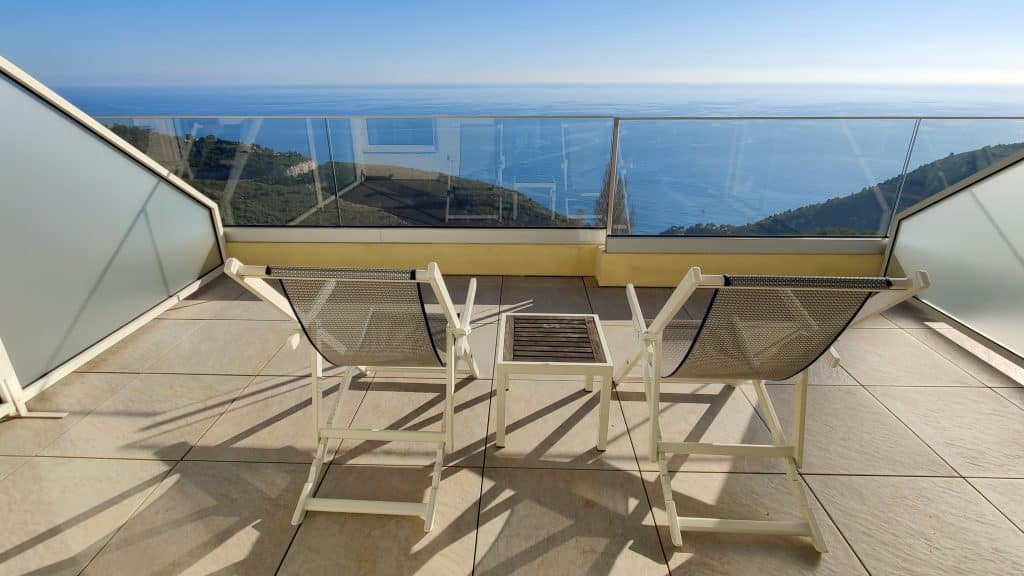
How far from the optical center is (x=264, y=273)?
1.41 meters

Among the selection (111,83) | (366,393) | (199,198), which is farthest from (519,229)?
(111,83)

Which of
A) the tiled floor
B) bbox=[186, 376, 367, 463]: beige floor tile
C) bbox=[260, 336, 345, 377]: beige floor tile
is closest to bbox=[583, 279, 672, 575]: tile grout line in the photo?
the tiled floor

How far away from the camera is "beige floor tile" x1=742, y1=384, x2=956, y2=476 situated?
6.56ft

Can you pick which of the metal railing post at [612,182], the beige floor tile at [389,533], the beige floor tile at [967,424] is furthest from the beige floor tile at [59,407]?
the beige floor tile at [967,424]

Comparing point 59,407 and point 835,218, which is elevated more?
point 835,218

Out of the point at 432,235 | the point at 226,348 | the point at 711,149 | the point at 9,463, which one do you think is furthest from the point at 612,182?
the point at 9,463

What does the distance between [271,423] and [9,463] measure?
100cm

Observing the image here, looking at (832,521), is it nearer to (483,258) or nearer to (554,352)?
(554,352)

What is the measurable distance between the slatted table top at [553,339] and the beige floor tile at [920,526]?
1034 mm

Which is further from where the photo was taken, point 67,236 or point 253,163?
point 253,163

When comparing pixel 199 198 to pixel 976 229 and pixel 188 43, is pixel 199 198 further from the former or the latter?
pixel 188 43

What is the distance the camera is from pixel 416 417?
233 cm

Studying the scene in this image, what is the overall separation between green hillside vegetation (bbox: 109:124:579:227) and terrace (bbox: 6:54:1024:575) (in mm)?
23

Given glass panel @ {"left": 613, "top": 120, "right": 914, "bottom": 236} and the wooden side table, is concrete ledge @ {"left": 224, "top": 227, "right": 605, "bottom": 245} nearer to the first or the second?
glass panel @ {"left": 613, "top": 120, "right": 914, "bottom": 236}
